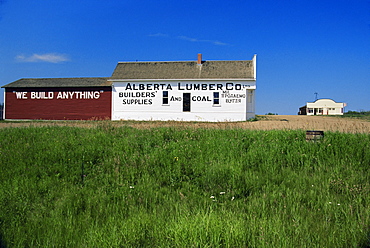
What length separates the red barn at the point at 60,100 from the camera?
2808 centimetres

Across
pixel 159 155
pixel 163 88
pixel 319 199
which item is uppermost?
pixel 163 88

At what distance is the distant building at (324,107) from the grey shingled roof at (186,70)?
48634 millimetres

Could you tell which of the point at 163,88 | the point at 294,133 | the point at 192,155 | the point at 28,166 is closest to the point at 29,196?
the point at 28,166

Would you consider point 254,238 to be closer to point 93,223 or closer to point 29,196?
point 93,223

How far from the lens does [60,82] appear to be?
2961cm

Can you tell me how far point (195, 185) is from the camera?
616 cm

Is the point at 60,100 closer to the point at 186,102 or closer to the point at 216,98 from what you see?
the point at 186,102

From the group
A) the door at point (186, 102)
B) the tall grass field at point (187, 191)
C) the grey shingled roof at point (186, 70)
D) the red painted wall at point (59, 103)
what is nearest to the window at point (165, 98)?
the grey shingled roof at point (186, 70)

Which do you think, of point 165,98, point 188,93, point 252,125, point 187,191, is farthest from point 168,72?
point 187,191

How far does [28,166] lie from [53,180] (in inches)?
47.6

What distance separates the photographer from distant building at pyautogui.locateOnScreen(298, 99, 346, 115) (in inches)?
2734

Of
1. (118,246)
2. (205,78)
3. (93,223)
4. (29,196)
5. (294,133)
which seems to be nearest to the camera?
(118,246)

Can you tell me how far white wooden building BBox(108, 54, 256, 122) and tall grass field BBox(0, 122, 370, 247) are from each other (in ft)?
56.6

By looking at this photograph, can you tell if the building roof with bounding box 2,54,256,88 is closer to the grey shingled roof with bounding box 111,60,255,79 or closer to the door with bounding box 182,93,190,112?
the grey shingled roof with bounding box 111,60,255,79
